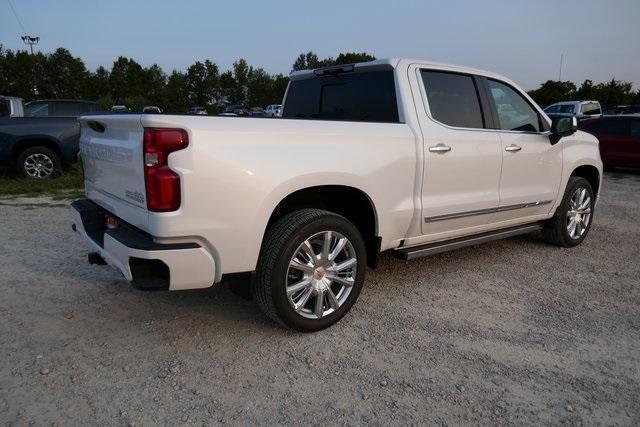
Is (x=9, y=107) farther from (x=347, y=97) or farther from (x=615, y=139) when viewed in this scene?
(x=615, y=139)

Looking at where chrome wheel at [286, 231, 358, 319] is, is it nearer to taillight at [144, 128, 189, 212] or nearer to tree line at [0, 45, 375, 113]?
taillight at [144, 128, 189, 212]

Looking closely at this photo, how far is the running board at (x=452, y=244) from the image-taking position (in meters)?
3.78

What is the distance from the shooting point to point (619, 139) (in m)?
12.7

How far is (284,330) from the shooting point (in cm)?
331

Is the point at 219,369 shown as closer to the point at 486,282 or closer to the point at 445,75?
the point at 486,282

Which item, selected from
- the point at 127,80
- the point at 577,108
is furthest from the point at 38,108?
the point at 127,80

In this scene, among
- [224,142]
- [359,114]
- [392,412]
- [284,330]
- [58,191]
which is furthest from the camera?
[58,191]

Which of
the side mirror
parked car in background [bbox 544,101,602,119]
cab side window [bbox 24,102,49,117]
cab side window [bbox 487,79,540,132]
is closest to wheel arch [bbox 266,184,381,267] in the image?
cab side window [bbox 487,79,540,132]

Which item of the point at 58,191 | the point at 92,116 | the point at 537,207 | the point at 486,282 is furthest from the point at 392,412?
the point at 58,191

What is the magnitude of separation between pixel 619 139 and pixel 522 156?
10208 millimetres

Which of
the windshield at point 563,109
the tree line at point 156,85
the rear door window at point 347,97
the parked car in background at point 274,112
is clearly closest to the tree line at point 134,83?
the tree line at point 156,85

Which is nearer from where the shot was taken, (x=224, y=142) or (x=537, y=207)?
(x=224, y=142)

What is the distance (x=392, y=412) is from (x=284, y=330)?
3.51ft

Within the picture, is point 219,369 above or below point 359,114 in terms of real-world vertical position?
below
